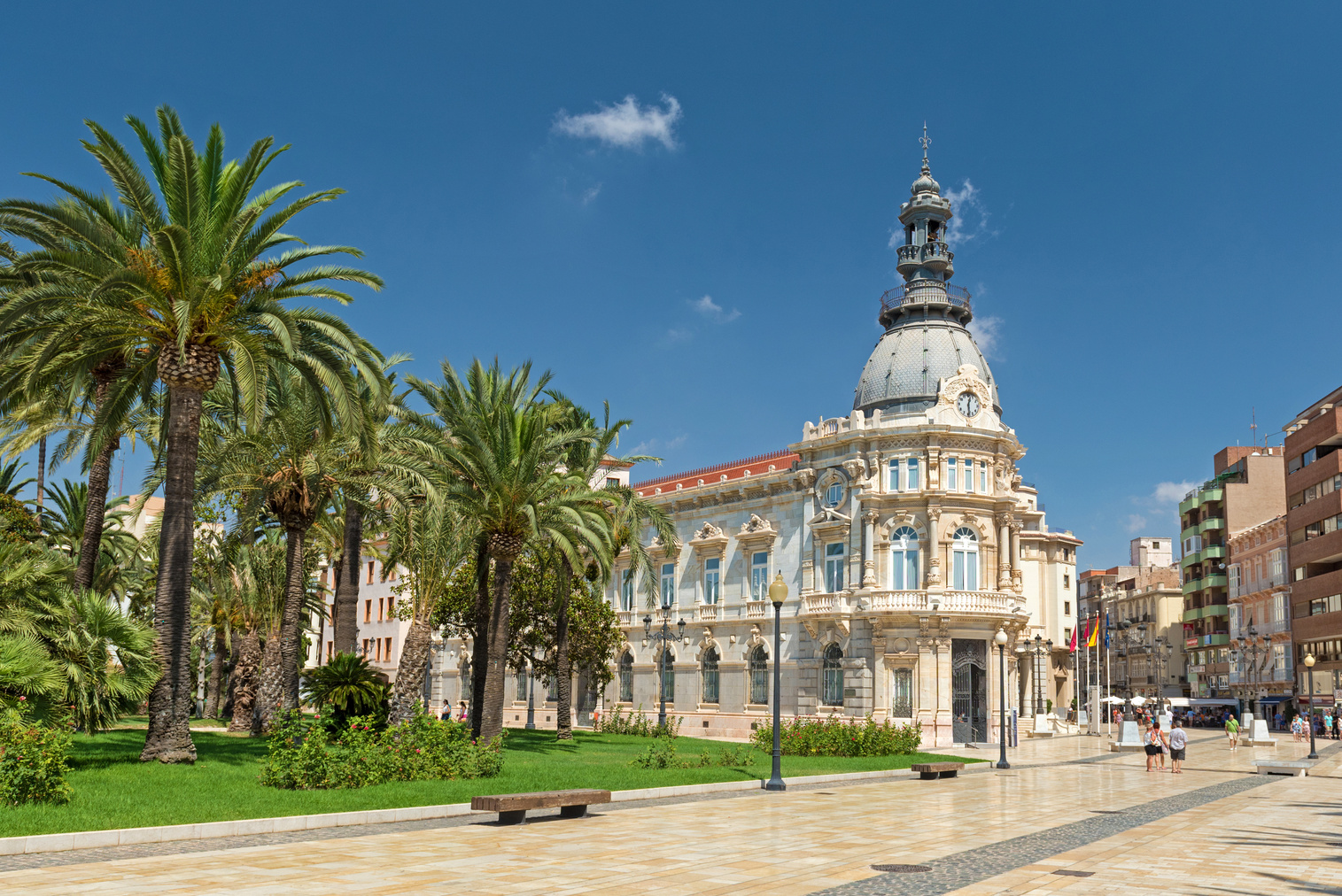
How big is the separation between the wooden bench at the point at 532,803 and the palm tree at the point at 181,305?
27.1ft

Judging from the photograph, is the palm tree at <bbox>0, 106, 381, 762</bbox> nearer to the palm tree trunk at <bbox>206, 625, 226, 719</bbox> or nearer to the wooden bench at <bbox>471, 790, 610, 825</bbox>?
the wooden bench at <bbox>471, 790, 610, 825</bbox>

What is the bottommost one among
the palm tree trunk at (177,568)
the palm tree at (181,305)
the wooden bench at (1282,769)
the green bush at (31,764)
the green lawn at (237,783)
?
the wooden bench at (1282,769)

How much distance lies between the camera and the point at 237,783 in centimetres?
1939

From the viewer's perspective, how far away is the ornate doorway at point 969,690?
4603cm

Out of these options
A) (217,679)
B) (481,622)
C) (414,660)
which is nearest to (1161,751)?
(481,622)

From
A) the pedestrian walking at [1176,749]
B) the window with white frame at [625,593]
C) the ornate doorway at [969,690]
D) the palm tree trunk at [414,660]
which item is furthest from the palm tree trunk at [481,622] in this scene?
the window with white frame at [625,593]

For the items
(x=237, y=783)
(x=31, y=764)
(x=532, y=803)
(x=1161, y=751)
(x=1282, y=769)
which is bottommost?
(x=1282, y=769)

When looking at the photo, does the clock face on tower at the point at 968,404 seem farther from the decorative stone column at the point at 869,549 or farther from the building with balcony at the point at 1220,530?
the building with balcony at the point at 1220,530

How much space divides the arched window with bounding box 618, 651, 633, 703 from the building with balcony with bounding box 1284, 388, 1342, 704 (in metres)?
39.8

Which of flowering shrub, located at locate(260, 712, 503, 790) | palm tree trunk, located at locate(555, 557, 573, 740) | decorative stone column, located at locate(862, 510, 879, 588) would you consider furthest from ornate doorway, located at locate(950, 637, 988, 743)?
flowering shrub, located at locate(260, 712, 503, 790)

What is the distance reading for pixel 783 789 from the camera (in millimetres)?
24000

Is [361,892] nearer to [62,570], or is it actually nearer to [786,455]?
[62,570]

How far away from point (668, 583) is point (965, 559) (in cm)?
1646

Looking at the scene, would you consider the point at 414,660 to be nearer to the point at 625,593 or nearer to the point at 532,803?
the point at 625,593
